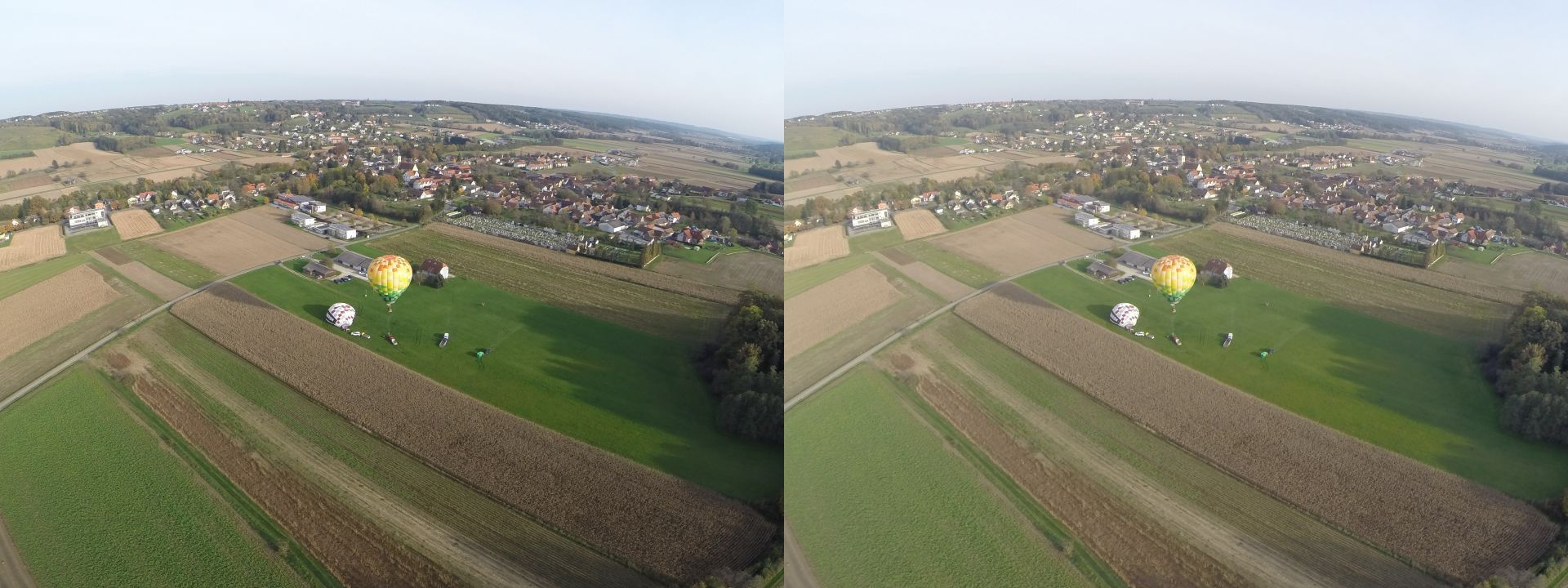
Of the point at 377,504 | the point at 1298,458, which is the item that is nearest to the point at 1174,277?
the point at 1298,458

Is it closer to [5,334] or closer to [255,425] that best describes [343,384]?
[255,425]

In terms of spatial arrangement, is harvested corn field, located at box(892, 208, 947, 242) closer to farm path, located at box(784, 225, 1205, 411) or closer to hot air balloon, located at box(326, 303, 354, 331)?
farm path, located at box(784, 225, 1205, 411)

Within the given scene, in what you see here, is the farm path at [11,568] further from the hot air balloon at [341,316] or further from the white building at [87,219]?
the white building at [87,219]

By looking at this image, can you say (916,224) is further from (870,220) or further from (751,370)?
(751,370)

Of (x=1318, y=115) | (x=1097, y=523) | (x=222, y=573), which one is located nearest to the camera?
(x=222, y=573)

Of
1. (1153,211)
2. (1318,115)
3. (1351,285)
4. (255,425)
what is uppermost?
(1318,115)

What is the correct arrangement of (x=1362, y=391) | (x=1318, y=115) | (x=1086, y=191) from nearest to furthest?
(x=1362, y=391), (x=1086, y=191), (x=1318, y=115)

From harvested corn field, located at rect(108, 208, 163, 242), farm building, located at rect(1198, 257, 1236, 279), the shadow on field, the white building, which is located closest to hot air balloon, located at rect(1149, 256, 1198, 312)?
farm building, located at rect(1198, 257, 1236, 279)

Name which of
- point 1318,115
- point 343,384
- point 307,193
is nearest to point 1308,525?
point 343,384
